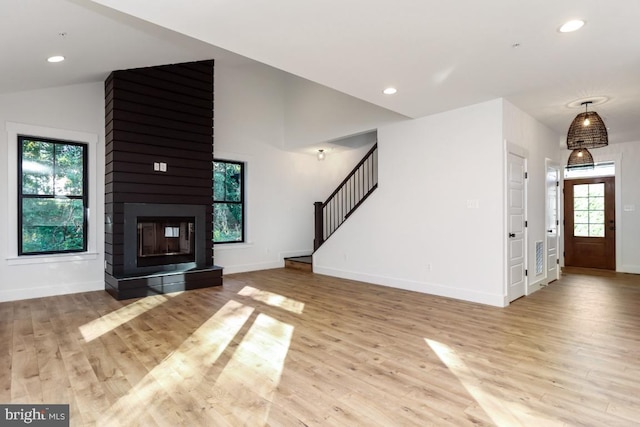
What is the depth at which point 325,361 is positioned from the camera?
115 inches

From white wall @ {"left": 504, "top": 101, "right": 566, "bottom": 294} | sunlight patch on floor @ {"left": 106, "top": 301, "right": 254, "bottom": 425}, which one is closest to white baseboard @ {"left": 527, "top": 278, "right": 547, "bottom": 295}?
white wall @ {"left": 504, "top": 101, "right": 566, "bottom": 294}

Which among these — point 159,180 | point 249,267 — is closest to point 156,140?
point 159,180

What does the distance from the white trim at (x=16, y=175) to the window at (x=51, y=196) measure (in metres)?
0.07

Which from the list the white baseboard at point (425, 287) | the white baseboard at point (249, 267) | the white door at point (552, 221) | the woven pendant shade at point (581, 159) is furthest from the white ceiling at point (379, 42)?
the white baseboard at point (249, 267)

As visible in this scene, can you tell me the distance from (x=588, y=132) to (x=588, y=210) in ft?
14.2

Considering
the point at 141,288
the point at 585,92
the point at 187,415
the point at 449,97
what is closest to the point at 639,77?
the point at 585,92

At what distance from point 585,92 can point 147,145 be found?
598 cm

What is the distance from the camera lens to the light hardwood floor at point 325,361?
2188 mm

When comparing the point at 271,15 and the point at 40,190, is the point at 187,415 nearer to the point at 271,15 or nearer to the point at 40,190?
the point at 271,15

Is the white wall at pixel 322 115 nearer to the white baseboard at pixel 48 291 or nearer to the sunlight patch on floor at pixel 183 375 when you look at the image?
the sunlight patch on floor at pixel 183 375

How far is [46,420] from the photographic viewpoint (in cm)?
212

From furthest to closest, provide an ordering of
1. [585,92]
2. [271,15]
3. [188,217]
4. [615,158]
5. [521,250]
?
[615,158] < [188,217] < [521,250] < [585,92] < [271,15]

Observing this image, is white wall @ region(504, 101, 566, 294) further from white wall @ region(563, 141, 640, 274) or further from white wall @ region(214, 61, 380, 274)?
white wall @ region(214, 61, 380, 274)

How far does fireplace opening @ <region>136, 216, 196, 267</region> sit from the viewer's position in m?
5.51
